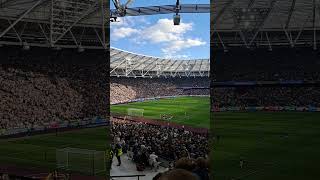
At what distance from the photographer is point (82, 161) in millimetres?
7500

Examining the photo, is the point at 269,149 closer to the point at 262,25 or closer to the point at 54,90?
the point at 262,25

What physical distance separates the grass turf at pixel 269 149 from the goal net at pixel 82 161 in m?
2.18

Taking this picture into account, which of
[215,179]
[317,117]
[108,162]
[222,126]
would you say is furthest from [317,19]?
[222,126]

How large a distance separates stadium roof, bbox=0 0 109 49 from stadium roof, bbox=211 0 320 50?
1882mm

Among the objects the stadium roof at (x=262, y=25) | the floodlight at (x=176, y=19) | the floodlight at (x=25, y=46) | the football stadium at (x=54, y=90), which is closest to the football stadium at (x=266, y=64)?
the stadium roof at (x=262, y=25)

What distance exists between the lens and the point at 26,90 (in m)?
14.6

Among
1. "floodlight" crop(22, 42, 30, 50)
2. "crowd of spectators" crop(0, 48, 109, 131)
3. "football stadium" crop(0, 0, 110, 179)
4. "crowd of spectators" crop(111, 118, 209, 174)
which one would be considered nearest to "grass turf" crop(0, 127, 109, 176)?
"football stadium" crop(0, 0, 110, 179)

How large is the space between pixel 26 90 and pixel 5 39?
206 cm

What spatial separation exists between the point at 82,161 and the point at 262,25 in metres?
4.20

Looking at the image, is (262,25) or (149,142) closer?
(149,142)

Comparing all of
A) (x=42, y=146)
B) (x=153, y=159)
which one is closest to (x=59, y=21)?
(x=42, y=146)

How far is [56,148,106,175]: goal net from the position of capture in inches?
247

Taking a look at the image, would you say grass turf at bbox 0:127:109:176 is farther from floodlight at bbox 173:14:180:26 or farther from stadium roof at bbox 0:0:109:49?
floodlight at bbox 173:14:180:26

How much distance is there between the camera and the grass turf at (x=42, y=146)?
769 cm
